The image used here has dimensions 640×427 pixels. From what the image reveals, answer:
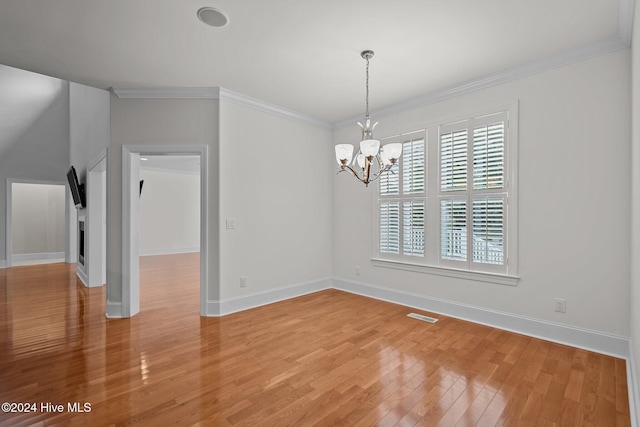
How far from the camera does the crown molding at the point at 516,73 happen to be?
2705 millimetres

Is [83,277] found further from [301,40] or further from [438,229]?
[438,229]

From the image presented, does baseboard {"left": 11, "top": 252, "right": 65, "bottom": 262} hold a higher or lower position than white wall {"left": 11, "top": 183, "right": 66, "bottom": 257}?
lower

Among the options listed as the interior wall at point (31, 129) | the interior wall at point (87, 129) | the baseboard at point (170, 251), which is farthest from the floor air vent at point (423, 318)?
the interior wall at point (31, 129)

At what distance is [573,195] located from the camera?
9.51 feet

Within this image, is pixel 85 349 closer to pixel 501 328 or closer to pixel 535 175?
pixel 501 328

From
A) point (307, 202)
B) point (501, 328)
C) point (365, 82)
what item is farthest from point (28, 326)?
point (501, 328)

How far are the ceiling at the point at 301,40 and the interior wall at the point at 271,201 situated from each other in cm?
77

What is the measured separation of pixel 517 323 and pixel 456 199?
151cm

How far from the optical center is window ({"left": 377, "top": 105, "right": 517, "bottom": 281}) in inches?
131

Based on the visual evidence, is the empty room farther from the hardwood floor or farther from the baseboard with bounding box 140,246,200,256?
the baseboard with bounding box 140,246,200,256

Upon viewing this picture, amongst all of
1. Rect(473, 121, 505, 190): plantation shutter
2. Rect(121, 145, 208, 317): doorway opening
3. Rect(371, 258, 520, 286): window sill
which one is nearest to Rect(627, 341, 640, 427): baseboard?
Rect(371, 258, 520, 286): window sill

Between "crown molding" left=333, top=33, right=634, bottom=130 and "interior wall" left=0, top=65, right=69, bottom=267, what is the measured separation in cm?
782

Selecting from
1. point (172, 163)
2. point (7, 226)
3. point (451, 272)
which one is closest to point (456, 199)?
point (451, 272)

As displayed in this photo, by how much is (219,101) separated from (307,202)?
6.47ft
